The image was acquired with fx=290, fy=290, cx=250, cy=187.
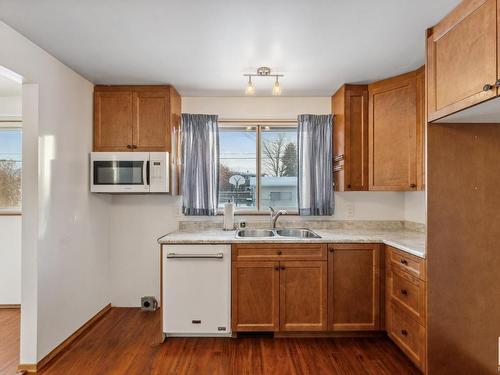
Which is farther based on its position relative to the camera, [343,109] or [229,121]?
[229,121]

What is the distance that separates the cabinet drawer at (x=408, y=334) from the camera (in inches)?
77.6

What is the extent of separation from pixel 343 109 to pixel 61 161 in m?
2.59

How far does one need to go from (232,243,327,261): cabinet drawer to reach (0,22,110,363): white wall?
1427mm

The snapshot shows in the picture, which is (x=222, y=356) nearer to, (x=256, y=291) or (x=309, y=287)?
(x=256, y=291)

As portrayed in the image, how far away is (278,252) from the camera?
2.52 metres

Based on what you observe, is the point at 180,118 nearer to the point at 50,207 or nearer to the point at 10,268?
the point at 50,207

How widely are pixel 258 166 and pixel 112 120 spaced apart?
157cm

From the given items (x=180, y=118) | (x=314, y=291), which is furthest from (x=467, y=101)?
(x=180, y=118)

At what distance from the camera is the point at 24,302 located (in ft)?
6.91

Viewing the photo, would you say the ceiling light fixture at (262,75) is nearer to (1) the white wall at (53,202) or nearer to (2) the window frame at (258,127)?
(2) the window frame at (258,127)

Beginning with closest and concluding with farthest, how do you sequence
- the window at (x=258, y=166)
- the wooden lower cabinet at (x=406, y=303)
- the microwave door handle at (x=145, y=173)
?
the wooden lower cabinet at (x=406, y=303)
the microwave door handle at (x=145, y=173)
the window at (x=258, y=166)

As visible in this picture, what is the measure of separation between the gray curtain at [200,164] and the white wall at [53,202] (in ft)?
3.00

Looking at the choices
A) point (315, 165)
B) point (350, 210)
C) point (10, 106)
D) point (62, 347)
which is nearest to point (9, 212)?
point (10, 106)

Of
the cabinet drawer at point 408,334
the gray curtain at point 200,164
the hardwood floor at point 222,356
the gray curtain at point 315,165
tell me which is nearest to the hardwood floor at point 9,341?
the hardwood floor at point 222,356
